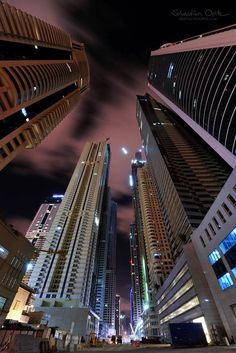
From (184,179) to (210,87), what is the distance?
129 ft

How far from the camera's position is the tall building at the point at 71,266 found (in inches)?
3701

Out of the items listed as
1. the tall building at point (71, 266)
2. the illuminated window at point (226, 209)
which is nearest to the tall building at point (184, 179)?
the illuminated window at point (226, 209)

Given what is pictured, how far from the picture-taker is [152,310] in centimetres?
10738

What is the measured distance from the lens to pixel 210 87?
7606 centimetres

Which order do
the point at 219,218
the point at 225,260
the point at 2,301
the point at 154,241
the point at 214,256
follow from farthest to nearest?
1. the point at 154,241
2. the point at 214,256
3. the point at 219,218
4. the point at 225,260
5. the point at 2,301

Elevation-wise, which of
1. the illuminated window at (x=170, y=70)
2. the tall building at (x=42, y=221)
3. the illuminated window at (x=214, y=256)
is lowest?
the illuminated window at (x=214, y=256)

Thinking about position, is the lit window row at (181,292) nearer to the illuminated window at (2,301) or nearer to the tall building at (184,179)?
the tall building at (184,179)

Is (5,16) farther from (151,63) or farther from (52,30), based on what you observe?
(151,63)

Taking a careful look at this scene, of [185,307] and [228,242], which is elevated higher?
[228,242]

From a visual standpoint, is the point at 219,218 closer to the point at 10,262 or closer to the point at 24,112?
the point at 10,262

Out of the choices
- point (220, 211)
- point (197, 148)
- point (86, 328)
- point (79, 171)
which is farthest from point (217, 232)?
point (79, 171)

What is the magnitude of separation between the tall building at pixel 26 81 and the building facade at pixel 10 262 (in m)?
17.0

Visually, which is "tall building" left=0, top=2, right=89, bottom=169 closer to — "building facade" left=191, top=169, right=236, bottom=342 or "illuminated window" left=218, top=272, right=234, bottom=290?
"building facade" left=191, top=169, right=236, bottom=342

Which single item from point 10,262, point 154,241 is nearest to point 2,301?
point 10,262
